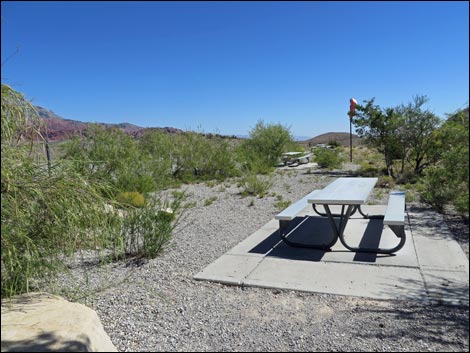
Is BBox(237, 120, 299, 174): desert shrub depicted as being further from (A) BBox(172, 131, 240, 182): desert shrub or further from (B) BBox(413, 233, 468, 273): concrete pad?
(B) BBox(413, 233, 468, 273): concrete pad

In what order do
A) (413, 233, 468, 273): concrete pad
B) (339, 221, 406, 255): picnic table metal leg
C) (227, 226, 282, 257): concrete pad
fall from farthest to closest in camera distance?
(227, 226, 282, 257): concrete pad → (339, 221, 406, 255): picnic table metal leg → (413, 233, 468, 273): concrete pad

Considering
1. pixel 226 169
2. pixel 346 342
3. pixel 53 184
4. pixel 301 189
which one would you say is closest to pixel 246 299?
pixel 346 342

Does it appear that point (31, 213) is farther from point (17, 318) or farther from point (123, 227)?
point (123, 227)

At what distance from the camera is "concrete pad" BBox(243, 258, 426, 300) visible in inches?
152

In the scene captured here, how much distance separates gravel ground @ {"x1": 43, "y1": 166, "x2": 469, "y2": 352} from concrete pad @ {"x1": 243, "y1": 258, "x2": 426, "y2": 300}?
16 centimetres

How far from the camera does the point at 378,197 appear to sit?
31.3 ft

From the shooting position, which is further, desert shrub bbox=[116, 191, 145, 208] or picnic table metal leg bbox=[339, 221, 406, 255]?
desert shrub bbox=[116, 191, 145, 208]

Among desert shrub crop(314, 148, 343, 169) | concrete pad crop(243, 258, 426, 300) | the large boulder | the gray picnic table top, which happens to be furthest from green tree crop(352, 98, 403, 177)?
the large boulder

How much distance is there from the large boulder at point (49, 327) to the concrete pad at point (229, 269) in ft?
5.77

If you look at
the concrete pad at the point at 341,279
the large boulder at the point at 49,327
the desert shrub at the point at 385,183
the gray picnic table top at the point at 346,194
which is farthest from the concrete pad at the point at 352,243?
the desert shrub at the point at 385,183

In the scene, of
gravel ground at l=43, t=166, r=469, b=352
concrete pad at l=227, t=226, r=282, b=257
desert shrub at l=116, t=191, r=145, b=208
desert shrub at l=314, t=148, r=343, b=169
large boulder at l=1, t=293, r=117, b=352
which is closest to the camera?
large boulder at l=1, t=293, r=117, b=352

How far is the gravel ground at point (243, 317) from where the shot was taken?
9.55 ft

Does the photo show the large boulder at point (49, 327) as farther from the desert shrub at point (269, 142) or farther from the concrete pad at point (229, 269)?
the desert shrub at point (269, 142)

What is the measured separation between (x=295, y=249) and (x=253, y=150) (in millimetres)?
13152
